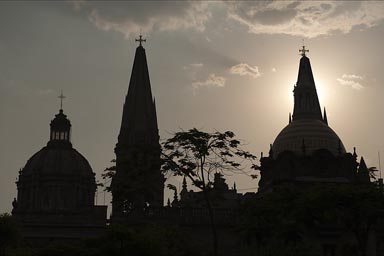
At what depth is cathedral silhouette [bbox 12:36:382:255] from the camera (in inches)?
2031

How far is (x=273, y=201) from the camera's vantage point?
48656mm

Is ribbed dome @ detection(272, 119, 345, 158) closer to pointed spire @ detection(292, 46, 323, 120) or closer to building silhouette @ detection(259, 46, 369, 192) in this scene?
building silhouette @ detection(259, 46, 369, 192)

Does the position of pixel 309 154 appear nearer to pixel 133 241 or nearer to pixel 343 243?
pixel 343 243

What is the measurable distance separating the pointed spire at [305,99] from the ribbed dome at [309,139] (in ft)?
16.6

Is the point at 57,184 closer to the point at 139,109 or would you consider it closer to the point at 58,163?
the point at 58,163

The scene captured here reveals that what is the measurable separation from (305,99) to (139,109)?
67.5ft

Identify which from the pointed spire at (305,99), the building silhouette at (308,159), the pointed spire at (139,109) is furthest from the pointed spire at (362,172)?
the pointed spire at (139,109)

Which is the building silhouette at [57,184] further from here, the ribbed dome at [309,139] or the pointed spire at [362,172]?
the pointed spire at [362,172]

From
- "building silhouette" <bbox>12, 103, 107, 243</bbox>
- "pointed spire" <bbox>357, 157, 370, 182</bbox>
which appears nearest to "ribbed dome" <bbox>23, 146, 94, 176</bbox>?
"building silhouette" <bbox>12, 103, 107, 243</bbox>

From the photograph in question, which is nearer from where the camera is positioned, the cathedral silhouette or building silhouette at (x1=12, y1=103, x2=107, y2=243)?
the cathedral silhouette

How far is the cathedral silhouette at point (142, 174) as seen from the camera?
2031 inches

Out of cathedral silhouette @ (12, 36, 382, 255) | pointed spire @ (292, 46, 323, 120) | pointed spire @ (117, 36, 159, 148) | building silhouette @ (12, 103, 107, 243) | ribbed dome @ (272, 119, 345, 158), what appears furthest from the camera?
building silhouette @ (12, 103, 107, 243)

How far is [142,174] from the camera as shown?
154 feet

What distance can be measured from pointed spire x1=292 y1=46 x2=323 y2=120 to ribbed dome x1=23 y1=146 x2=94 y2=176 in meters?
31.0
